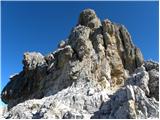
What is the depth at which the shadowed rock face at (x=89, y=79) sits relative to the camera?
143ft

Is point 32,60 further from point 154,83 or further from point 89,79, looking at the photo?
point 154,83

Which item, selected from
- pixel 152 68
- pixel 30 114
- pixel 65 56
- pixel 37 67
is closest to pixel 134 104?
pixel 152 68

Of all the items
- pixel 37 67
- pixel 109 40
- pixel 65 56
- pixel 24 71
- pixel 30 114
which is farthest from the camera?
pixel 24 71

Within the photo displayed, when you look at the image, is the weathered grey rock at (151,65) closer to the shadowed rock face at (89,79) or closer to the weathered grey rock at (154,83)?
the shadowed rock face at (89,79)

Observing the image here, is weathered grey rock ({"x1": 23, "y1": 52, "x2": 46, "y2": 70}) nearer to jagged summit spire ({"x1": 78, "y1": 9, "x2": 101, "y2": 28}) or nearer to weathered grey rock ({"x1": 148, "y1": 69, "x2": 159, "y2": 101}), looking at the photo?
jagged summit spire ({"x1": 78, "y1": 9, "x2": 101, "y2": 28})

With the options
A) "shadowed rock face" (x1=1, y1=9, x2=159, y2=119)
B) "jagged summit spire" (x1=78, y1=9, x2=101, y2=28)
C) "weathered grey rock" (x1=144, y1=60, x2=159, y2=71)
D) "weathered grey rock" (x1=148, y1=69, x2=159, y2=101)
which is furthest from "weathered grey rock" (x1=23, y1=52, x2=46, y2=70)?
"weathered grey rock" (x1=148, y1=69, x2=159, y2=101)

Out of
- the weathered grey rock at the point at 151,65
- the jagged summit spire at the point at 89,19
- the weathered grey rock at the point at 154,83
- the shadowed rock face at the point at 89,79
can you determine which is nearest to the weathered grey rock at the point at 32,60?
the shadowed rock face at the point at 89,79

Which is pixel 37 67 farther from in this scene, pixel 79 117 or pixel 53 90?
pixel 79 117

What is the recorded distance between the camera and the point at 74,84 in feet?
203

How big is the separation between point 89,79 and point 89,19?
22.0 metres

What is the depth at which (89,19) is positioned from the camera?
7906 cm

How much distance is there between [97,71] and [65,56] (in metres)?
7.53

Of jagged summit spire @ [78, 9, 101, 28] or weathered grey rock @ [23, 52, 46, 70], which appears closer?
jagged summit spire @ [78, 9, 101, 28]

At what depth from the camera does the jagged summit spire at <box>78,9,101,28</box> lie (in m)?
77.1
